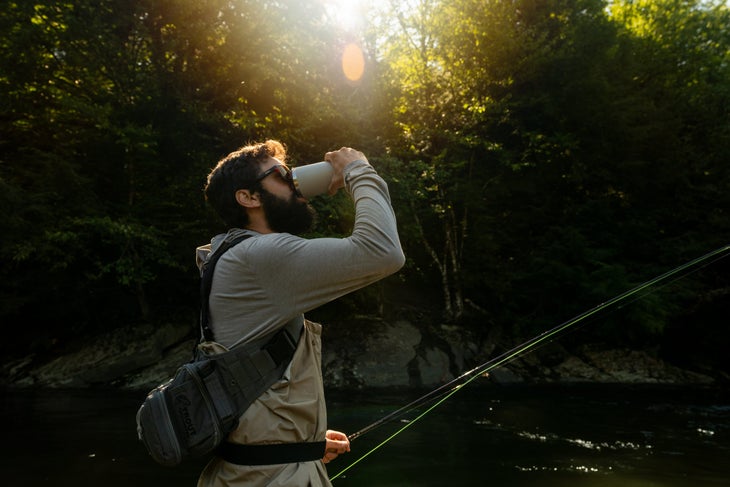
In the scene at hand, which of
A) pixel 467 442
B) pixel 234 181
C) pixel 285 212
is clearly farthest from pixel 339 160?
pixel 467 442

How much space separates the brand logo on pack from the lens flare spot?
15.1 metres

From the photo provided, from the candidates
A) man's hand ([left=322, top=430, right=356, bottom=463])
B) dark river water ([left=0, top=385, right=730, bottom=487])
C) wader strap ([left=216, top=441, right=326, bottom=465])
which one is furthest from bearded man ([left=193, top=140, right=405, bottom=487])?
dark river water ([left=0, top=385, right=730, bottom=487])

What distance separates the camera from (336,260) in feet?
5.29

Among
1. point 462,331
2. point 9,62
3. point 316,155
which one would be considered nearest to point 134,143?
point 9,62

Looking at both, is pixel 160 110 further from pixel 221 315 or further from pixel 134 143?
pixel 221 315

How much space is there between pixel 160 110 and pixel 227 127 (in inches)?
65.9

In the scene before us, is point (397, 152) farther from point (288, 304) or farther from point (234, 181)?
point (288, 304)

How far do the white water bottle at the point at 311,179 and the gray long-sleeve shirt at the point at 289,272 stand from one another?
263mm

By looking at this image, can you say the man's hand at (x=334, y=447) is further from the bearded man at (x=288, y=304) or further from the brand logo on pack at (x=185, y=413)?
the brand logo on pack at (x=185, y=413)

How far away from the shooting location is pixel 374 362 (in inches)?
512

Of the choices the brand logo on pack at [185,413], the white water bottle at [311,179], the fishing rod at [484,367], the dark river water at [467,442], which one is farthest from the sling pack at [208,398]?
the dark river water at [467,442]

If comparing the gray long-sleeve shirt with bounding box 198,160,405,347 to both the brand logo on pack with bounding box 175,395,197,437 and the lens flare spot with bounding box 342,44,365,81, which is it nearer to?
the brand logo on pack with bounding box 175,395,197,437

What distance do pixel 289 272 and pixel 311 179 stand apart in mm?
437

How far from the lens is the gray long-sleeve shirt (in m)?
1.62
